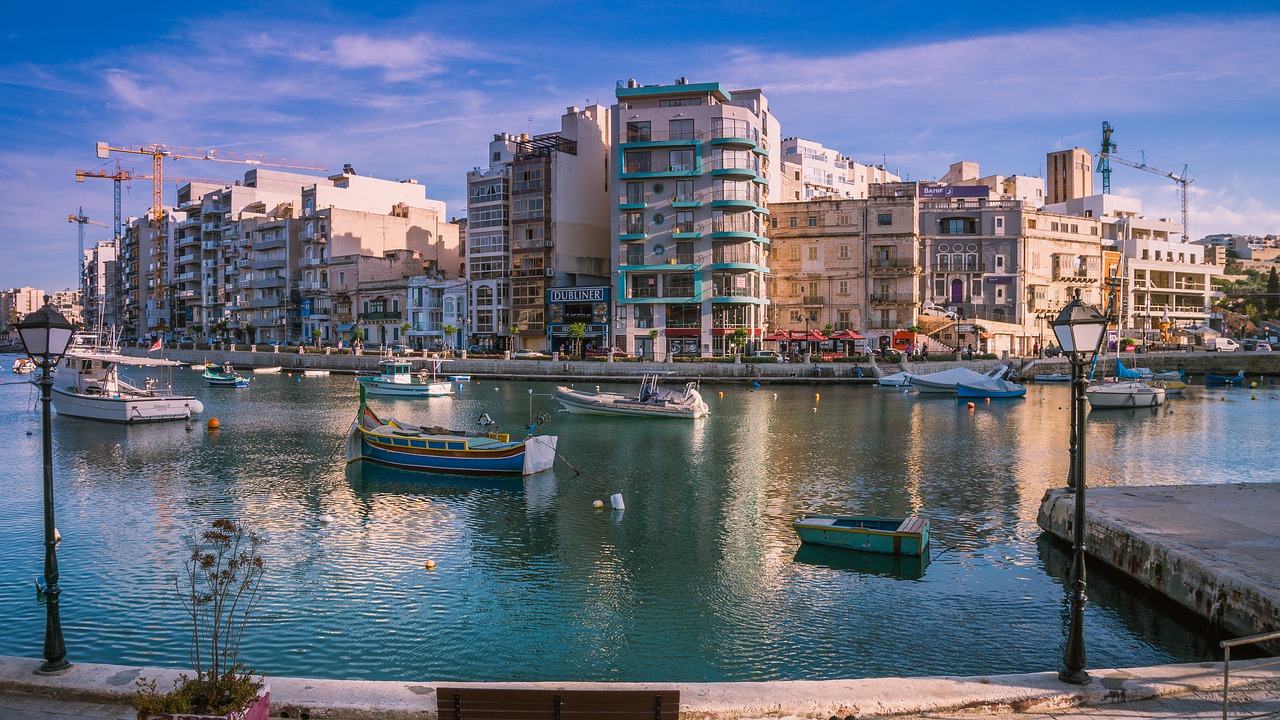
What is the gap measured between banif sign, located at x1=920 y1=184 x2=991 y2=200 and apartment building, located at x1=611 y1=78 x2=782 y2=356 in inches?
976

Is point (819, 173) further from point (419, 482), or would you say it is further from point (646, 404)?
point (419, 482)

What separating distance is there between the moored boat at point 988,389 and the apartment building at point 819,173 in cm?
5136

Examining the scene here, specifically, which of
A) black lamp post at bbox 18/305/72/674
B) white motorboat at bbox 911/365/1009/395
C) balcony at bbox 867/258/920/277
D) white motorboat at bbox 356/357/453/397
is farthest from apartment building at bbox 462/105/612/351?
black lamp post at bbox 18/305/72/674

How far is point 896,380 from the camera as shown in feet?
251

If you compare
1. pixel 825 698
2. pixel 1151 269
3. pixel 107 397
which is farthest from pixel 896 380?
pixel 825 698

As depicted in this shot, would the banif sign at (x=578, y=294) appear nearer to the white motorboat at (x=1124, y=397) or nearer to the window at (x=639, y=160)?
the window at (x=639, y=160)

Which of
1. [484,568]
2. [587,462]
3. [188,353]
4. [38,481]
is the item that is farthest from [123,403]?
Result: [188,353]

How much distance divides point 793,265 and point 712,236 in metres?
13.4

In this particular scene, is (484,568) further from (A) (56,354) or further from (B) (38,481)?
(B) (38,481)

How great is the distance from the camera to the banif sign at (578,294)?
94.2 m

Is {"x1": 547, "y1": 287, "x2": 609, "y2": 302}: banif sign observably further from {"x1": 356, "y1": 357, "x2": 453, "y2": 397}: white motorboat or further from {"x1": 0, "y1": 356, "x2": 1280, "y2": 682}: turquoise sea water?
{"x1": 0, "y1": 356, "x2": 1280, "y2": 682}: turquoise sea water

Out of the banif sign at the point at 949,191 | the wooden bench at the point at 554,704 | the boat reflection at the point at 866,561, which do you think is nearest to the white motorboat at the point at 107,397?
the boat reflection at the point at 866,561

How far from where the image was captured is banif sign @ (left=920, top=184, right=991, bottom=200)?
338 ft

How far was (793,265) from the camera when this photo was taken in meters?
97.0
